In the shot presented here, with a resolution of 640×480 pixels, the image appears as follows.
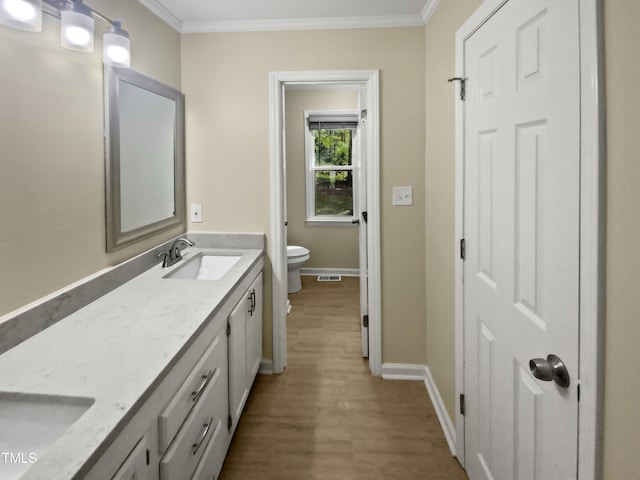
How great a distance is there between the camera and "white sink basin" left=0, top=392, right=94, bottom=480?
3.10ft

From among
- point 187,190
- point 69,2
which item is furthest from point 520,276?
point 187,190

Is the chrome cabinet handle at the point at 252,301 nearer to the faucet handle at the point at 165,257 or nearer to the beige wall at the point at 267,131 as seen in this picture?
the beige wall at the point at 267,131

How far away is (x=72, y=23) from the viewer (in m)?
1.53

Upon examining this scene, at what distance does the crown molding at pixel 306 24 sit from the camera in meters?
2.56

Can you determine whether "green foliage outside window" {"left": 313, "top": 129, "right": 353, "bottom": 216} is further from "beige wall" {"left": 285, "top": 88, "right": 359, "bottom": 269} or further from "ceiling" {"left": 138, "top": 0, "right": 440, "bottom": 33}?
"ceiling" {"left": 138, "top": 0, "right": 440, "bottom": 33}

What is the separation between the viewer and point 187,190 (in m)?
2.80

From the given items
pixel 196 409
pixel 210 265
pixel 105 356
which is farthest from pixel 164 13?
pixel 196 409

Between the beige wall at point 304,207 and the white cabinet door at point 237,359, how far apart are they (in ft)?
10.1

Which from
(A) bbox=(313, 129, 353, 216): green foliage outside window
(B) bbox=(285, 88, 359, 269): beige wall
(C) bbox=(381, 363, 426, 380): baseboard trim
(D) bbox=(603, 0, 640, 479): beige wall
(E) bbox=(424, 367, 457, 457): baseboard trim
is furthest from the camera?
(A) bbox=(313, 129, 353, 216): green foliage outside window

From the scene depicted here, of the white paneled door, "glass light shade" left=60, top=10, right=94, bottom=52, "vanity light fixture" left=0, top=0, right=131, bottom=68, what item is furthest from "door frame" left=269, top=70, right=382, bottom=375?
"glass light shade" left=60, top=10, right=94, bottom=52

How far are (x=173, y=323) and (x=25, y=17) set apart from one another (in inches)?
41.3

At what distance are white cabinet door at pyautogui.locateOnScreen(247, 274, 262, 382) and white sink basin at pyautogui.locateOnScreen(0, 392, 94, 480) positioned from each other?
1367 mm

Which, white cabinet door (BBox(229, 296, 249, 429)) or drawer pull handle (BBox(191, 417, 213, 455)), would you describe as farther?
white cabinet door (BBox(229, 296, 249, 429))

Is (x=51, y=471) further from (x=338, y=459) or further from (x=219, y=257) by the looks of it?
(x=219, y=257)
